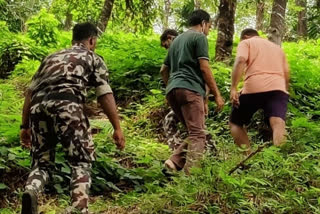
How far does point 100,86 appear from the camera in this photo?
191 inches

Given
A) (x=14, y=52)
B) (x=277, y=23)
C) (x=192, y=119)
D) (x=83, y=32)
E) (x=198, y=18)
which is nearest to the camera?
(x=83, y=32)

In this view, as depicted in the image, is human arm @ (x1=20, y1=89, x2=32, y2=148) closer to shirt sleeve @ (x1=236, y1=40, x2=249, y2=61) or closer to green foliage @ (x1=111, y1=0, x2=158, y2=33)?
shirt sleeve @ (x1=236, y1=40, x2=249, y2=61)

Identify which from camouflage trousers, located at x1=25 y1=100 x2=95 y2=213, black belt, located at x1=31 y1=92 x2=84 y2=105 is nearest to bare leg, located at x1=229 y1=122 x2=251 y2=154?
camouflage trousers, located at x1=25 y1=100 x2=95 y2=213

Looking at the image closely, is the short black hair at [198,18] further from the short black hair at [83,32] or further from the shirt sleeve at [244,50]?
the short black hair at [83,32]

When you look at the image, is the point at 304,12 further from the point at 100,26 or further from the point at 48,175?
the point at 48,175

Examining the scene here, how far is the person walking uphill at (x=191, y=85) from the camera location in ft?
19.1

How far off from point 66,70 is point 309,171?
101 inches

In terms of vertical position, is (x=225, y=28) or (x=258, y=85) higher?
(x=225, y=28)

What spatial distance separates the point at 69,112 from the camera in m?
4.61

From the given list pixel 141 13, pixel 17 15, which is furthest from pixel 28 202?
pixel 17 15

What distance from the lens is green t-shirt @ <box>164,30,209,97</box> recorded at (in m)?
5.89

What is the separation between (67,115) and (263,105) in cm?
290

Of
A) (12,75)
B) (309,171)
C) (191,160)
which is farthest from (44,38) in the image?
(309,171)

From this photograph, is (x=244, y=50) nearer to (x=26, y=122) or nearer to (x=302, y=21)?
(x=26, y=122)
